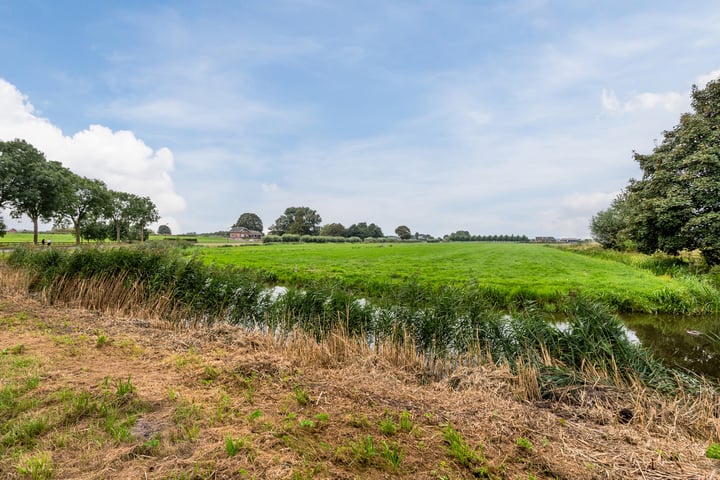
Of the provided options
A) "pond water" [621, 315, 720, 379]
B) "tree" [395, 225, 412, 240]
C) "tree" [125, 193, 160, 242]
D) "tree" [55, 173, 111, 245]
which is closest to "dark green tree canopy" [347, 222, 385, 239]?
"tree" [395, 225, 412, 240]

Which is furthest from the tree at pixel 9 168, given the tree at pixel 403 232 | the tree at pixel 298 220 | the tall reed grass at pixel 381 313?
the tree at pixel 403 232

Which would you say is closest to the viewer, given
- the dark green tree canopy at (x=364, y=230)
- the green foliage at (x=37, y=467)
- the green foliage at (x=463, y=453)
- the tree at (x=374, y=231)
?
the green foliage at (x=37, y=467)

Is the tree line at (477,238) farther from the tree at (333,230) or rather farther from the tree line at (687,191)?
the tree line at (687,191)

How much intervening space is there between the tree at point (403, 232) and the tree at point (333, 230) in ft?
167

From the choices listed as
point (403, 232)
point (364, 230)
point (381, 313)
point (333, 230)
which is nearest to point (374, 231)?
point (364, 230)

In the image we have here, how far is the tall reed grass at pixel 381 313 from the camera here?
230 inches

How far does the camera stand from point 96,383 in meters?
4.29

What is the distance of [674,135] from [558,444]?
31.2 meters

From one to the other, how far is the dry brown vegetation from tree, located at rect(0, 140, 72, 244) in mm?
33969

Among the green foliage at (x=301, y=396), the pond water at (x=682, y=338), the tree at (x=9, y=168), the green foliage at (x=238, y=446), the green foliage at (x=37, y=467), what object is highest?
the tree at (x=9, y=168)

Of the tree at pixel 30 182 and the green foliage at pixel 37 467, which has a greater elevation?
the tree at pixel 30 182

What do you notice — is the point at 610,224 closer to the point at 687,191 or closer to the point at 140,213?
the point at 687,191

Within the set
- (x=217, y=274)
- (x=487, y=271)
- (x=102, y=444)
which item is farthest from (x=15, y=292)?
(x=487, y=271)

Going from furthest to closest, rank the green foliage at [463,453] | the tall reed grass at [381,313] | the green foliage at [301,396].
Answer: the tall reed grass at [381,313], the green foliage at [301,396], the green foliage at [463,453]
